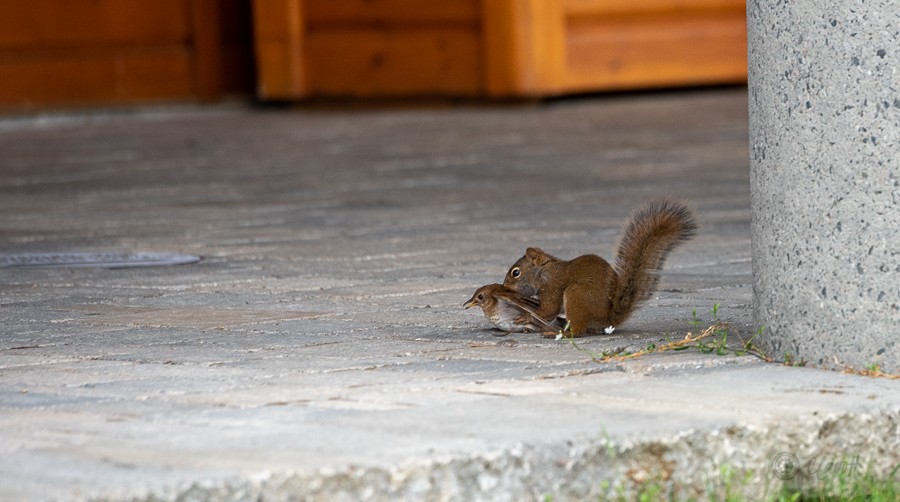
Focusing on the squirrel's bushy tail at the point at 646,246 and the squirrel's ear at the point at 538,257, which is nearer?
the squirrel's bushy tail at the point at 646,246

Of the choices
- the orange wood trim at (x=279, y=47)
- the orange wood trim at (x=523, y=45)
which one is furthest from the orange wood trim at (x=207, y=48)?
the orange wood trim at (x=523, y=45)

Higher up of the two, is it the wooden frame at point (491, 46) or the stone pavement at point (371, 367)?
the wooden frame at point (491, 46)

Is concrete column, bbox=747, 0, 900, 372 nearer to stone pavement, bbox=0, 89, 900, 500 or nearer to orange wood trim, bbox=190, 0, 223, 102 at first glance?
stone pavement, bbox=0, 89, 900, 500

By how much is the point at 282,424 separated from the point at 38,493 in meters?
0.50

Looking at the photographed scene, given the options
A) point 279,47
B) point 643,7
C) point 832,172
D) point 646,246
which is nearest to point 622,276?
point 646,246

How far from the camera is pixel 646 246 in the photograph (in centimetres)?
349

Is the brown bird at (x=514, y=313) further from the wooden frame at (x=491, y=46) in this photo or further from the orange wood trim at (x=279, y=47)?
the orange wood trim at (x=279, y=47)

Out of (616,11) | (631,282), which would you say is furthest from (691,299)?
(616,11)

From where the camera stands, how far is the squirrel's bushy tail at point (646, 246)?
3475 millimetres

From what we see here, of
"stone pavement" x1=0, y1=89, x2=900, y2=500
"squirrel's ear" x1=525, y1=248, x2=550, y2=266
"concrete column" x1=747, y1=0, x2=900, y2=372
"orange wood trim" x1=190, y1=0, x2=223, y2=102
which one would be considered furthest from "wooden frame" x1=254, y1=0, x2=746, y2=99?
"concrete column" x1=747, y1=0, x2=900, y2=372

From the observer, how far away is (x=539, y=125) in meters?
11.6

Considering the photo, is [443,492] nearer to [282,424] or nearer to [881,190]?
[282,424]

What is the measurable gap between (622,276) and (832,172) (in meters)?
0.69

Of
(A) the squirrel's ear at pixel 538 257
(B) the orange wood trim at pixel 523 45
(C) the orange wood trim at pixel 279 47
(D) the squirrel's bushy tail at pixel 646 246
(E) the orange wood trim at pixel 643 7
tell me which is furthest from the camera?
(C) the orange wood trim at pixel 279 47
